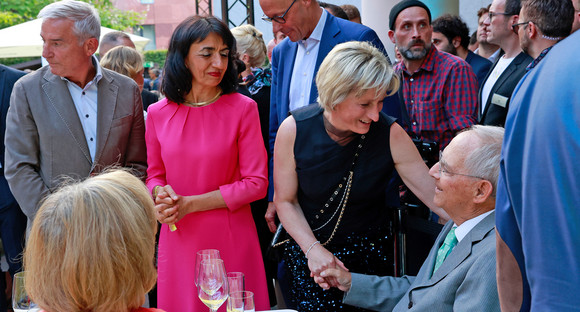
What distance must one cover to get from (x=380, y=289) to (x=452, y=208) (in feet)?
1.61

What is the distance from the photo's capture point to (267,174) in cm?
289

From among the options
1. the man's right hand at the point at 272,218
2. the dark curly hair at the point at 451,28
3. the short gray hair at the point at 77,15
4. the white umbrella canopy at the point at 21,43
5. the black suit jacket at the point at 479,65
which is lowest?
the white umbrella canopy at the point at 21,43

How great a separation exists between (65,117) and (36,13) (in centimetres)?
2212

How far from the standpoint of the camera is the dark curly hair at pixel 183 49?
2.85m

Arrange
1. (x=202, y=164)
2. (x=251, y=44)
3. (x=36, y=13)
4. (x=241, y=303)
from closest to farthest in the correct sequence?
(x=241, y=303) < (x=202, y=164) < (x=251, y=44) < (x=36, y=13)

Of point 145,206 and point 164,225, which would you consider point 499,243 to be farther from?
point 164,225

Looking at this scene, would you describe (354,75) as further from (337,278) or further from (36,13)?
(36,13)

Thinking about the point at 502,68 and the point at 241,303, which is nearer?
the point at 241,303

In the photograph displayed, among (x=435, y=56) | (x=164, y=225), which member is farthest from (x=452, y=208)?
(x=435, y=56)

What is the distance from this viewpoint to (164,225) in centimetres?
288

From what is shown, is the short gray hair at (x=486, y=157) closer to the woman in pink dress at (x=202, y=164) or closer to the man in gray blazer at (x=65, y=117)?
the woman in pink dress at (x=202, y=164)

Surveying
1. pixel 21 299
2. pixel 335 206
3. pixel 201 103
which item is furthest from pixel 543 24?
pixel 21 299

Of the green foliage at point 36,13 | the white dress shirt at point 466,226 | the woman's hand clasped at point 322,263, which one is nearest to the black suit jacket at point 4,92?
the woman's hand clasped at point 322,263

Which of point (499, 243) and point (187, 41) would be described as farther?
→ point (187, 41)
